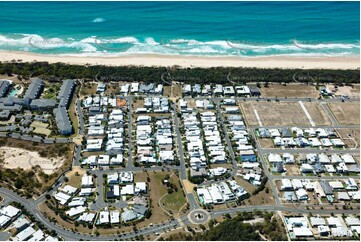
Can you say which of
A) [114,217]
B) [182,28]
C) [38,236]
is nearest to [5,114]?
[38,236]

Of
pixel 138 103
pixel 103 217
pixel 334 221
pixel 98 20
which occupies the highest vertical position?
pixel 98 20

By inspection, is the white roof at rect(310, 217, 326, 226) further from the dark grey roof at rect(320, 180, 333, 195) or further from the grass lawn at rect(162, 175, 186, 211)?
the grass lawn at rect(162, 175, 186, 211)

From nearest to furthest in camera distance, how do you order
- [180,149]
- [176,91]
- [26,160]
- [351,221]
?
[351,221] → [26,160] → [180,149] → [176,91]

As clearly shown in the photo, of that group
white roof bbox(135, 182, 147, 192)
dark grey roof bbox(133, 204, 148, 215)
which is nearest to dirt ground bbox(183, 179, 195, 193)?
white roof bbox(135, 182, 147, 192)

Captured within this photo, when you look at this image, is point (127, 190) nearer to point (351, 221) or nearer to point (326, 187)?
point (326, 187)

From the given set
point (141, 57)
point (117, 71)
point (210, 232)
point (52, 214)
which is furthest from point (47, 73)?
point (210, 232)

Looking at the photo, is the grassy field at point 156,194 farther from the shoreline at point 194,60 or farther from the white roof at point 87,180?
the shoreline at point 194,60
